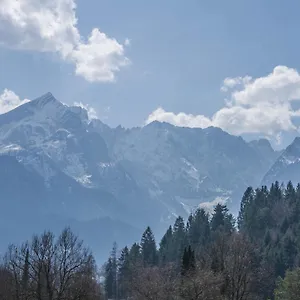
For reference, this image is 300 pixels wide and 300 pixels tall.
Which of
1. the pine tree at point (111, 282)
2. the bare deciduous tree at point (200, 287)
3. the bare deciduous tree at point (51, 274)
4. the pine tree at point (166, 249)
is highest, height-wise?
the pine tree at point (166, 249)

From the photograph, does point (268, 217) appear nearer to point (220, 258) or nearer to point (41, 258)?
point (220, 258)

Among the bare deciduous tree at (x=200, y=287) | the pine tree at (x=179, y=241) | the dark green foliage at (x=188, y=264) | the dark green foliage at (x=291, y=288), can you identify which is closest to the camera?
the bare deciduous tree at (x=200, y=287)

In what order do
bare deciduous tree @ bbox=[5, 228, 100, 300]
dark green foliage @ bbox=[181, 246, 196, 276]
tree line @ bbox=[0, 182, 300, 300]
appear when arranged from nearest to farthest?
bare deciduous tree @ bbox=[5, 228, 100, 300], tree line @ bbox=[0, 182, 300, 300], dark green foliage @ bbox=[181, 246, 196, 276]

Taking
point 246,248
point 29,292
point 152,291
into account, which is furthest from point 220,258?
point 29,292

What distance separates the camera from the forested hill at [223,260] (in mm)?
67062

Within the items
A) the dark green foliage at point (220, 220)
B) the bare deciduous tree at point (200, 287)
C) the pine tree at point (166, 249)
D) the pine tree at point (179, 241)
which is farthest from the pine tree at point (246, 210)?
the bare deciduous tree at point (200, 287)

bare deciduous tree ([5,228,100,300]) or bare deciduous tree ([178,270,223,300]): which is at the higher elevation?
bare deciduous tree ([5,228,100,300])

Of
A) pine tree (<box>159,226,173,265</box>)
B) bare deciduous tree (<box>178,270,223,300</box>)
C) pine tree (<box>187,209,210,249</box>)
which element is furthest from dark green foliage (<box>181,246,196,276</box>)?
pine tree (<box>187,209,210,249</box>)

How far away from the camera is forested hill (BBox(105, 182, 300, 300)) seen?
67.1 m

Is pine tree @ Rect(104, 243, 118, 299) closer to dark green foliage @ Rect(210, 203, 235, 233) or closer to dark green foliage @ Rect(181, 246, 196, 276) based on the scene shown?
dark green foliage @ Rect(210, 203, 235, 233)

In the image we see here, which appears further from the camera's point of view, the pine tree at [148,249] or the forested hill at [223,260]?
the pine tree at [148,249]

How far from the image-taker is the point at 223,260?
242 feet

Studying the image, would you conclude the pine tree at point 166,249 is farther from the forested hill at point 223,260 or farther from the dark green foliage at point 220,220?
the dark green foliage at point 220,220

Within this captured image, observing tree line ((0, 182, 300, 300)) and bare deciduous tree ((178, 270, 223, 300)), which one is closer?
bare deciduous tree ((178, 270, 223, 300))
